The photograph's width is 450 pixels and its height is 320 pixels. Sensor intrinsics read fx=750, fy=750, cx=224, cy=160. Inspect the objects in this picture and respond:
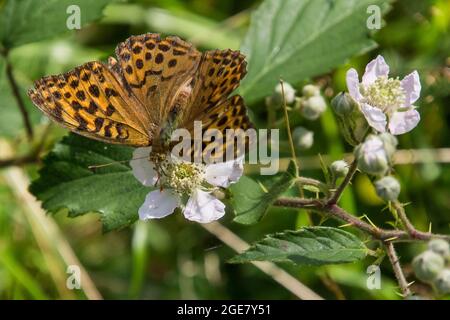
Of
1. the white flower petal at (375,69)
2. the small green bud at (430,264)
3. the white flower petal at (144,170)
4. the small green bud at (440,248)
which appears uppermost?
the white flower petal at (375,69)

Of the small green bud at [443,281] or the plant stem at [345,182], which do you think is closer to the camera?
the small green bud at [443,281]

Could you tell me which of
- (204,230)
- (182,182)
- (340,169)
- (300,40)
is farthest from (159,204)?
(204,230)

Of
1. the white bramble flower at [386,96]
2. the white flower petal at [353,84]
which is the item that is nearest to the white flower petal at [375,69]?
the white bramble flower at [386,96]

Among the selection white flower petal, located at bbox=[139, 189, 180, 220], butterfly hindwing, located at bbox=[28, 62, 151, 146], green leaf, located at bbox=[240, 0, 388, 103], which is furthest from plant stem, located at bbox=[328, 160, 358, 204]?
green leaf, located at bbox=[240, 0, 388, 103]

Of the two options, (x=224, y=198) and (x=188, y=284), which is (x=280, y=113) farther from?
(x=188, y=284)

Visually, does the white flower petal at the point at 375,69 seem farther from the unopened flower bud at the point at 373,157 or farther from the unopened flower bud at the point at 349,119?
the unopened flower bud at the point at 373,157

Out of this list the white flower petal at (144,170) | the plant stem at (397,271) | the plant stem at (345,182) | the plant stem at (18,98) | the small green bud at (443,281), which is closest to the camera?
the small green bud at (443,281)
